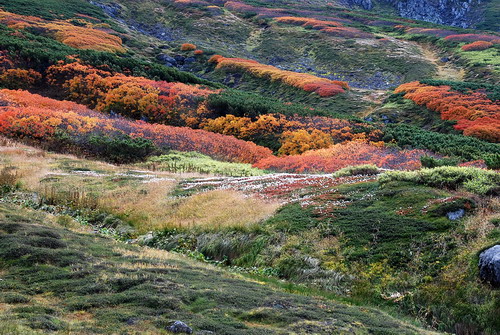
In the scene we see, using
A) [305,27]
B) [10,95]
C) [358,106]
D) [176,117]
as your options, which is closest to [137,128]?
[176,117]

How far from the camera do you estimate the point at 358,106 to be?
5378cm

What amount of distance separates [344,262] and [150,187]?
11433mm

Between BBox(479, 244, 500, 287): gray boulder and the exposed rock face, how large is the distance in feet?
460

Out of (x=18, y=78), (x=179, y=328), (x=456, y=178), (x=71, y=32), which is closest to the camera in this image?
(x=179, y=328)

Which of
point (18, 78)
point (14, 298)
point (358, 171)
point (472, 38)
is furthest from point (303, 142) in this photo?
point (472, 38)

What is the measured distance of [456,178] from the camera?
14.2 metres

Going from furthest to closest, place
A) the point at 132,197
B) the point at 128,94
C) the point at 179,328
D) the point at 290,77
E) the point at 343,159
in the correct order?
1. the point at 290,77
2. the point at 128,94
3. the point at 343,159
4. the point at 132,197
5. the point at 179,328

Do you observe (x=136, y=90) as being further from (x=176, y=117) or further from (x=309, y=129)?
(x=309, y=129)

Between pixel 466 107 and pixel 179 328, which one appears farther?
pixel 466 107

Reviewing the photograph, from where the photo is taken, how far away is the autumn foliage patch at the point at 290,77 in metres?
58.5

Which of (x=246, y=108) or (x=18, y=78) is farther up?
(x=246, y=108)

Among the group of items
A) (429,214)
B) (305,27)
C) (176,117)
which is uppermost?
(305,27)

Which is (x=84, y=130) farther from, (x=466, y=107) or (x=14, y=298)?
(x=466, y=107)

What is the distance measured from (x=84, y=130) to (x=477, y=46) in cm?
7051
